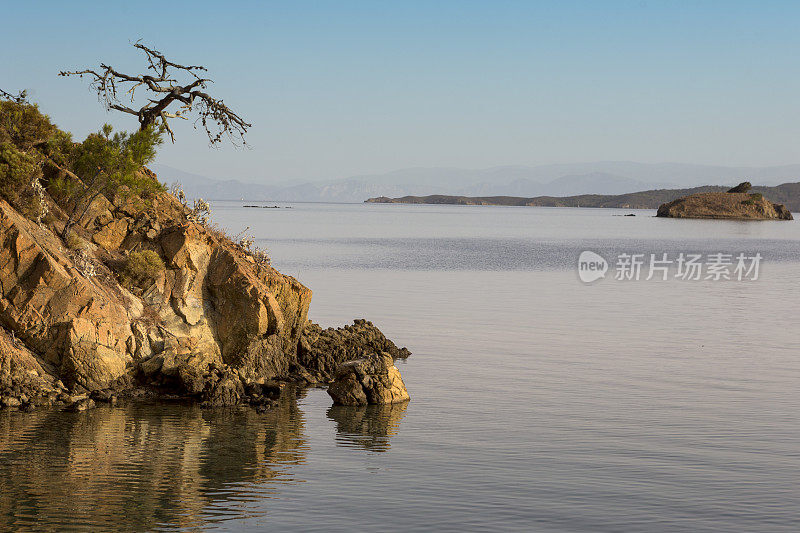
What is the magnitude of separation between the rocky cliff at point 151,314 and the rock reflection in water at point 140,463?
4.93ft

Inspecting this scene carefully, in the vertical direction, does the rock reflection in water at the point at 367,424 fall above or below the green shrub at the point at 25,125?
below

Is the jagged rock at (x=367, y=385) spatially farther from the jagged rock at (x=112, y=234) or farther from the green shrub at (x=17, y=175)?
the green shrub at (x=17, y=175)

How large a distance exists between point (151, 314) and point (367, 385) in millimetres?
6358

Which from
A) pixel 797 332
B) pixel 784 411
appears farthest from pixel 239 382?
pixel 797 332

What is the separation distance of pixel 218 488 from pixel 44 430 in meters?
5.45

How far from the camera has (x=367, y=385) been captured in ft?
81.7

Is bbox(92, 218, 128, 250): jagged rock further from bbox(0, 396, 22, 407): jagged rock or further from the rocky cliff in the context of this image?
bbox(0, 396, 22, 407): jagged rock

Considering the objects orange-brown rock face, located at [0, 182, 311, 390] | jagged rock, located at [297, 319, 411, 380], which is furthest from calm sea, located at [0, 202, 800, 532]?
orange-brown rock face, located at [0, 182, 311, 390]

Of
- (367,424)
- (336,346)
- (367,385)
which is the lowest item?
(367,424)

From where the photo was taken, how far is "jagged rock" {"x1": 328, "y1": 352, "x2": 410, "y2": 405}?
2478cm

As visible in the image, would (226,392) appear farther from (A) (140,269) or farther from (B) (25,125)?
(B) (25,125)

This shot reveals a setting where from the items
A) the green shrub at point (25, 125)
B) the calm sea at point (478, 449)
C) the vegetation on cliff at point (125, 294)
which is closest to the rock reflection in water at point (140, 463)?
the calm sea at point (478, 449)

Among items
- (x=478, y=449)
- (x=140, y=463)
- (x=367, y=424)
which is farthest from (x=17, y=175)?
(x=478, y=449)

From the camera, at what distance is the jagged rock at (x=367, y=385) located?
24.8m
